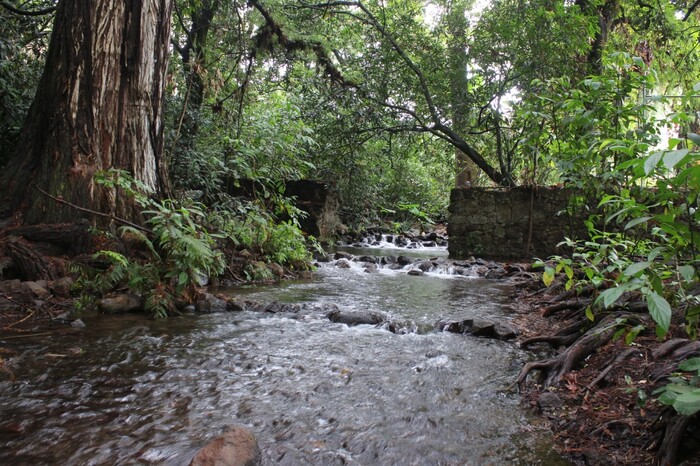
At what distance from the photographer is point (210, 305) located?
4801 millimetres

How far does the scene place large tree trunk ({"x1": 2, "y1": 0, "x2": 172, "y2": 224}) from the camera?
16.1 feet

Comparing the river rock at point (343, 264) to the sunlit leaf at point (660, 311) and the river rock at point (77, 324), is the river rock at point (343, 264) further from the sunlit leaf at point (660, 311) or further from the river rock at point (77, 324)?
the sunlit leaf at point (660, 311)

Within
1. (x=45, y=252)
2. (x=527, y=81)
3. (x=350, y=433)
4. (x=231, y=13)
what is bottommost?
(x=350, y=433)

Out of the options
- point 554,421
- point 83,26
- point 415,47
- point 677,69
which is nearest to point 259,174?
point 83,26

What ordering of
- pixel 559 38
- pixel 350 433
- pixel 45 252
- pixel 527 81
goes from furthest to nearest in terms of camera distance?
pixel 527 81, pixel 559 38, pixel 45 252, pixel 350 433

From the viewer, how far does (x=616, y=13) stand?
31.3 ft

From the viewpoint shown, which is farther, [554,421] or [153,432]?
[554,421]

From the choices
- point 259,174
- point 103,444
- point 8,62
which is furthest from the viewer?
point 259,174

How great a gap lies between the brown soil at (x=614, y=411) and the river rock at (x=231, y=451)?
4.78ft

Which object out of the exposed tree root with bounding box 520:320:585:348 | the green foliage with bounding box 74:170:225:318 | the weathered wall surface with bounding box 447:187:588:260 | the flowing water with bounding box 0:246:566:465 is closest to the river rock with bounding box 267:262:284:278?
the green foliage with bounding box 74:170:225:318

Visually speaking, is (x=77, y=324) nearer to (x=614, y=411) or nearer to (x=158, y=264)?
(x=158, y=264)

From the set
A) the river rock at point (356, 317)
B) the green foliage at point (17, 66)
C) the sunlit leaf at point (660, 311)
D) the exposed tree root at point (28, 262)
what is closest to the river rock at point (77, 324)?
the exposed tree root at point (28, 262)

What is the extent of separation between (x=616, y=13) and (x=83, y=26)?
10324 millimetres

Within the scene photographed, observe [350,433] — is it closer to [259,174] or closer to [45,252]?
[45,252]
